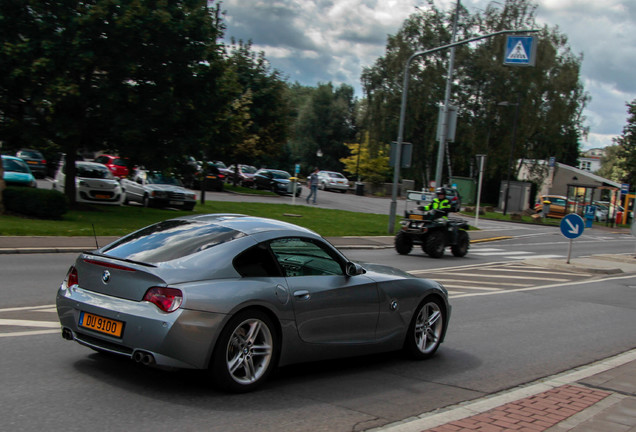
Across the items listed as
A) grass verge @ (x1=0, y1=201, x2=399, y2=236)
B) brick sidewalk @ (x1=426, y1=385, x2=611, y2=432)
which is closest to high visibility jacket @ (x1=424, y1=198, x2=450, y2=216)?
grass verge @ (x1=0, y1=201, x2=399, y2=236)

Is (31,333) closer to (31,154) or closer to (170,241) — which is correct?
(170,241)

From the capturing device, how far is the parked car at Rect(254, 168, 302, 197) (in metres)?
46.6

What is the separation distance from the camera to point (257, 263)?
5566 millimetres

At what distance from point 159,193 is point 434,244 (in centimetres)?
1329

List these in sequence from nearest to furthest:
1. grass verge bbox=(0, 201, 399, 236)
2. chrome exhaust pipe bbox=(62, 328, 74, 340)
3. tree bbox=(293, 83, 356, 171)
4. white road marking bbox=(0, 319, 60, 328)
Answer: chrome exhaust pipe bbox=(62, 328, 74, 340)
white road marking bbox=(0, 319, 60, 328)
grass verge bbox=(0, 201, 399, 236)
tree bbox=(293, 83, 356, 171)

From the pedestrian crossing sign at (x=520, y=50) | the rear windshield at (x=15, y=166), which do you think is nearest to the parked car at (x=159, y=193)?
the rear windshield at (x=15, y=166)

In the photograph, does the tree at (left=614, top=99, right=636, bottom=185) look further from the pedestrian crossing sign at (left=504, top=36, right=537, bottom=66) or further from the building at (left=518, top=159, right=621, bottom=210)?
the pedestrian crossing sign at (left=504, top=36, right=537, bottom=66)

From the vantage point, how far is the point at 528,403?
5.49m

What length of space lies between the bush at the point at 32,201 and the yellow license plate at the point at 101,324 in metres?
15.2

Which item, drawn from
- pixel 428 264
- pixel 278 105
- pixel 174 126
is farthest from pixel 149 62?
pixel 278 105

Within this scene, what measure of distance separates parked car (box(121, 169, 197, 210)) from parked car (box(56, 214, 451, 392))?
22274 millimetres

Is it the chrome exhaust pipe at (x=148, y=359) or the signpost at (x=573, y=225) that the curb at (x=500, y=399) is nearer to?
the chrome exhaust pipe at (x=148, y=359)

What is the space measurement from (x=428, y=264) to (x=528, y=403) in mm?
12100

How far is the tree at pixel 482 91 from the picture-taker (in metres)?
57.0
